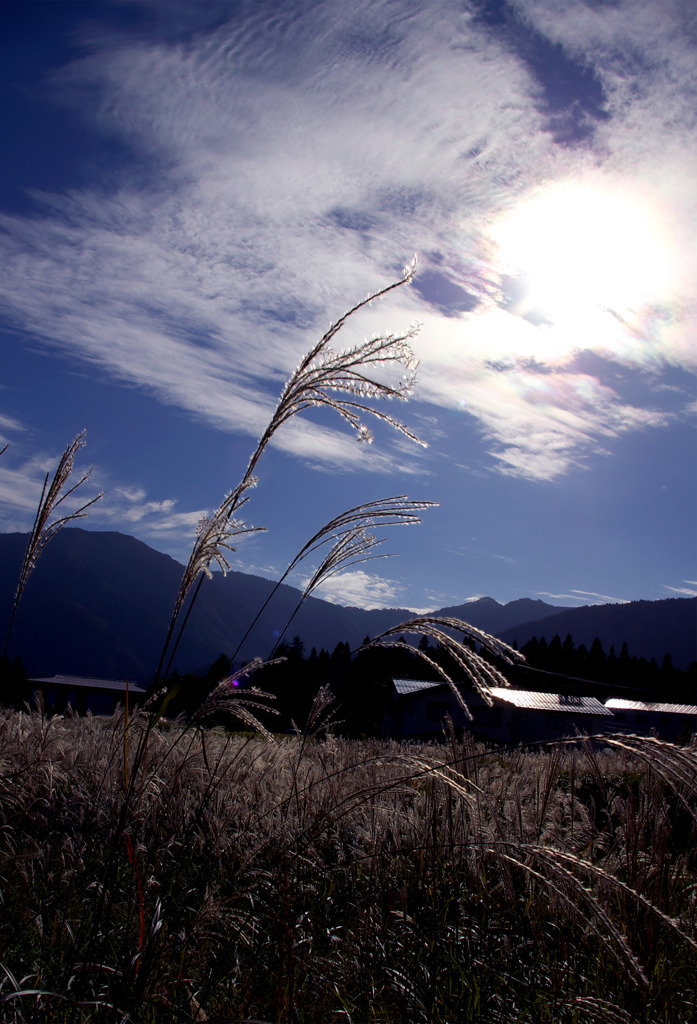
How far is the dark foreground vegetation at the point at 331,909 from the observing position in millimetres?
1842

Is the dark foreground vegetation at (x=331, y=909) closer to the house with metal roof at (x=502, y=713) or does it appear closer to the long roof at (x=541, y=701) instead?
the long roof at (x=541, y=701)

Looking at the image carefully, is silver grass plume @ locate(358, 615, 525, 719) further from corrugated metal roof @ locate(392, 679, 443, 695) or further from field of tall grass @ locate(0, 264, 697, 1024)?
corrugated metal roof @ locate(392, 679, 443, 695)

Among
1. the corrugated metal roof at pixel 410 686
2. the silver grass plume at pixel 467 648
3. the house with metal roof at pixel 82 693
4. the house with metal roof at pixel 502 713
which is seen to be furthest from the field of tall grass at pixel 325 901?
the corrugated metal roof at pixel 410 686

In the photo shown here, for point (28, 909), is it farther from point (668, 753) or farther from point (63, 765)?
point (668, 753)

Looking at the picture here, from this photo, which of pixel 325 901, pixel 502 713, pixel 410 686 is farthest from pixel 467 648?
pixel 410 686

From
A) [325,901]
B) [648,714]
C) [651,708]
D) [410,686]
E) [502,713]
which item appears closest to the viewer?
[325,901]

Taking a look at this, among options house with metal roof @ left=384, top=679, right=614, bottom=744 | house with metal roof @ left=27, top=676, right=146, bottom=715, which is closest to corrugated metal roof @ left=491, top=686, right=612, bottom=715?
house with metal roof @ left=384, top=679, right=614, bottom=744

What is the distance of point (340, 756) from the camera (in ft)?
19.4

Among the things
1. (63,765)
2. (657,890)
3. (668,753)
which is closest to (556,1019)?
(657,890)

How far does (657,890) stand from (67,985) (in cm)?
262

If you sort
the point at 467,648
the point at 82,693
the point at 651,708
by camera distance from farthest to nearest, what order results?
the point at 651,708, the point at 82,693, the point at 467,648

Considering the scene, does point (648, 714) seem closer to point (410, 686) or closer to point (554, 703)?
point (554, 703)

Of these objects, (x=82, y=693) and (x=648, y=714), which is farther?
(x=648, y=714)

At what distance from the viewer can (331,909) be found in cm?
304
